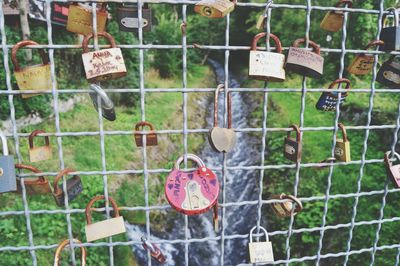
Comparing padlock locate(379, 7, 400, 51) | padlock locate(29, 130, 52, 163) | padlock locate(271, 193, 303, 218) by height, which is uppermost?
padlock locate(379, 7, 400, 51)

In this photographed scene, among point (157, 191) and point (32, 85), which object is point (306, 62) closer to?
point (32, 85)

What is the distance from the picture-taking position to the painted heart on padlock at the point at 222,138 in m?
1.23

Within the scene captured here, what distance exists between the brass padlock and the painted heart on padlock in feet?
1.12

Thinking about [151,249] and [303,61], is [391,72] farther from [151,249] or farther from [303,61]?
[151,249]

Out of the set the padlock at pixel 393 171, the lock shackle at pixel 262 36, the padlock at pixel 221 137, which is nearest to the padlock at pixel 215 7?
the lock shackle at pixel 262 36

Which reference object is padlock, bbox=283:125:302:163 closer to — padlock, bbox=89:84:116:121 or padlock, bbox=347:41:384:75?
padlock, bbox=347:41:384:75

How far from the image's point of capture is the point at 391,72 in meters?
1.40

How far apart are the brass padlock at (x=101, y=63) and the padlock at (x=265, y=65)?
0.39m

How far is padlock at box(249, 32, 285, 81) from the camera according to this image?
3.89 ft

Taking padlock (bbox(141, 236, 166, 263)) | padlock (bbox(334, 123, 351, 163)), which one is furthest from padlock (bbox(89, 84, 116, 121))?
padlock (bbox(334, 123, 351, 163))

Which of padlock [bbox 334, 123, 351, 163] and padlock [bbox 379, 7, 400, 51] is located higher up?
padlock [bbox 379, 7, 400, 51]

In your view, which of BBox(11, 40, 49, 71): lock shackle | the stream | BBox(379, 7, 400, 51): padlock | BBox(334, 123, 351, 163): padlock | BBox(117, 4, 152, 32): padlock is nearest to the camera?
BBox(11, 40, 49, 71): lock shackle

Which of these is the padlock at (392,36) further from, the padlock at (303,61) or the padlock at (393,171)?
the padlock at (393,171)

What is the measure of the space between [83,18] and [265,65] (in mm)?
569
